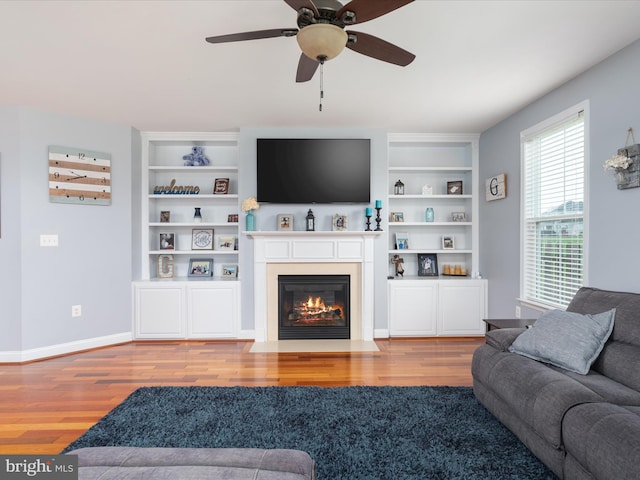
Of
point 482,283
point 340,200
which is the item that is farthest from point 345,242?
point 482,283

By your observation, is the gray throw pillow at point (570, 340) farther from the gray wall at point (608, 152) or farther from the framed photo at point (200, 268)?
the framed photo at point (200, 268)

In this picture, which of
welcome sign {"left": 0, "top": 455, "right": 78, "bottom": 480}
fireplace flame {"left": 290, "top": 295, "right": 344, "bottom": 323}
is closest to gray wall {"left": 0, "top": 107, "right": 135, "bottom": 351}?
fireplace flame {"left": 290, "top": 295, "right": 344, "bottom": 323}

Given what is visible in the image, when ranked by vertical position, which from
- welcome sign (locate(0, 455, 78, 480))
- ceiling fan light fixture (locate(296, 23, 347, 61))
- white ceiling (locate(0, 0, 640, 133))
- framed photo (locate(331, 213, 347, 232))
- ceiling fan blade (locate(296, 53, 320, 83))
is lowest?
welcome sign (locate(0, 455, 78, 480))

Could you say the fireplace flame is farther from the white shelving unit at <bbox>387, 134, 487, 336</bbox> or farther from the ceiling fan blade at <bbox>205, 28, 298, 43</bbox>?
the ceiling fan blade at <bbox>205, 28, 298, 43</bbox>

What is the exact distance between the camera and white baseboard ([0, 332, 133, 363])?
356 centimetres

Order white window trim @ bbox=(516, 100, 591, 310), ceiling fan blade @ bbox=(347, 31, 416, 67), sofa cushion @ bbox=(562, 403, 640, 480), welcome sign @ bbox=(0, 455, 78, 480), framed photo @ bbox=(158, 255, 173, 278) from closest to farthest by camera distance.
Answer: welcome sign @ bbox=(0, 455, 78, 480) → sofa cushion @ bbox=(562, 403, 640, 480) → ceiling fan blade @ bbox=(347, 31, 416, 67) → white window trim @ bbox=(516, 100, 591, 310) → framed photo @ bbox=(158, 255, 173, 278)

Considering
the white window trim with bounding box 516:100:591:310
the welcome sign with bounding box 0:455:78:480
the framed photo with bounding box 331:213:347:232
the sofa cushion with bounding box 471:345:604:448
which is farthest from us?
the framed photo with bounding box 331:213:347:232

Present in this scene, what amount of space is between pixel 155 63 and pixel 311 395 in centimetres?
280

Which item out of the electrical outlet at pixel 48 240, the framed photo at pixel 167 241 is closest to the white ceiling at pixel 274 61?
the electrical outlet at pixel 48 240

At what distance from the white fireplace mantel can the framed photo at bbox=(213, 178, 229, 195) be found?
2.57 feet

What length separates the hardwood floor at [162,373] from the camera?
7.88 ft

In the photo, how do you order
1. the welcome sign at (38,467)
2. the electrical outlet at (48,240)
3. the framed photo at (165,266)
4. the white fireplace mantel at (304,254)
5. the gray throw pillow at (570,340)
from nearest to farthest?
the welcome sign at (38,467) < the gray throw pillow at (570,340) < the electrical outlet at (48,240) < the white fireplace mantel at (304,254) < the framed photo at (165,266)

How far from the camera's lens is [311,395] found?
2.72 m

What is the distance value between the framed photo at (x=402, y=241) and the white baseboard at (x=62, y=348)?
3507mm
